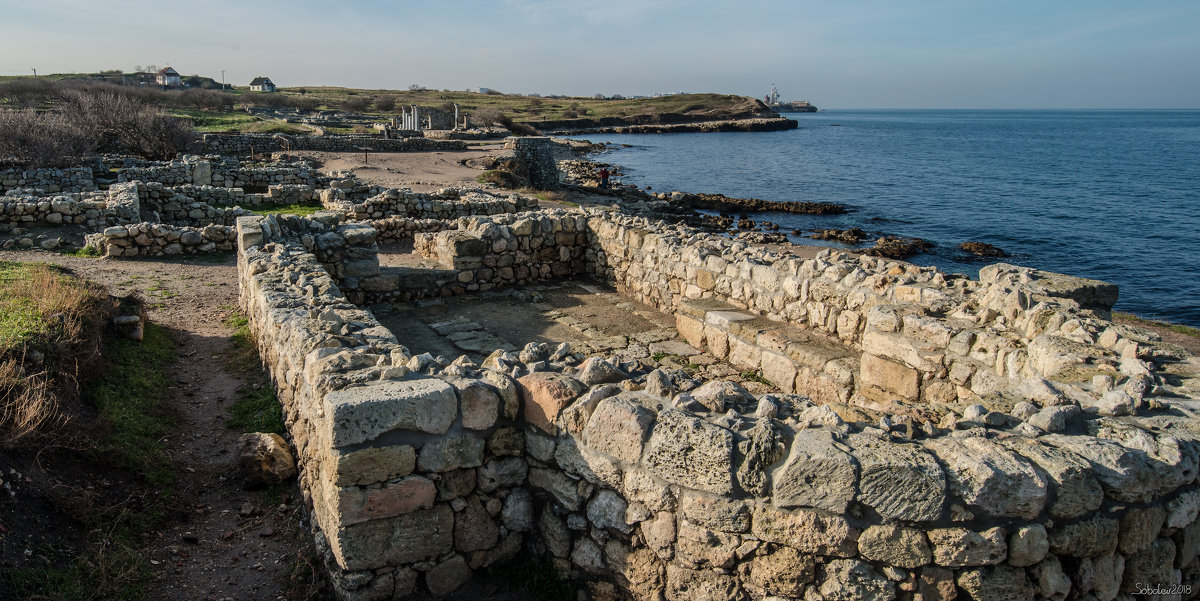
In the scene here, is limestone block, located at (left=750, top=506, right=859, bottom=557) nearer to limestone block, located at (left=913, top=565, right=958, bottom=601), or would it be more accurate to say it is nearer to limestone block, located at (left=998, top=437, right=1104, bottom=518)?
limestone block, located at (left=913, top=565, right=958, bottom=601)

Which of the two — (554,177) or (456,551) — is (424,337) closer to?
(456,551)

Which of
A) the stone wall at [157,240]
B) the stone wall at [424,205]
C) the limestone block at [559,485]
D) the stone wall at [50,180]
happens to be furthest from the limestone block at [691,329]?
the stone wall at [50,180]

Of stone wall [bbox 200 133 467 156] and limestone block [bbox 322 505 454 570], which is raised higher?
stone wall [bbox 200 133 467 156]

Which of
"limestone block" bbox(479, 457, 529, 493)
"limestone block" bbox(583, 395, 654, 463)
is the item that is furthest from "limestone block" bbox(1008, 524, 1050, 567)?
"limestone block" bbox(479, 457, 529, 493)

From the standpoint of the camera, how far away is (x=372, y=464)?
12.6ft

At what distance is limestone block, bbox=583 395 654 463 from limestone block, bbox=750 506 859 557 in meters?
0.73

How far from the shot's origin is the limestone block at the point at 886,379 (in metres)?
5.86

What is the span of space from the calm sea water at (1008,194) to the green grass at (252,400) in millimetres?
21394

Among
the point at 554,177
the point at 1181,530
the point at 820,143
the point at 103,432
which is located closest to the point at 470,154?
the point at 554,177

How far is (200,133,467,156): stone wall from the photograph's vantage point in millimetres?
31031

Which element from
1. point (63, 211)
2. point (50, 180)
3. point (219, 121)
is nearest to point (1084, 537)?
point (63, 211)

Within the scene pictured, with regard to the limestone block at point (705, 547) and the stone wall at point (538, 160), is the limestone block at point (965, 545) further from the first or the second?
the stone wall at point (538, 160)

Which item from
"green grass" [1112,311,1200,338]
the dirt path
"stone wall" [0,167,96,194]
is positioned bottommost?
"green grass" [1112,311,1200,338]

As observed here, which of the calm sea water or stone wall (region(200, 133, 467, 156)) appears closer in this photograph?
the calm sea water
